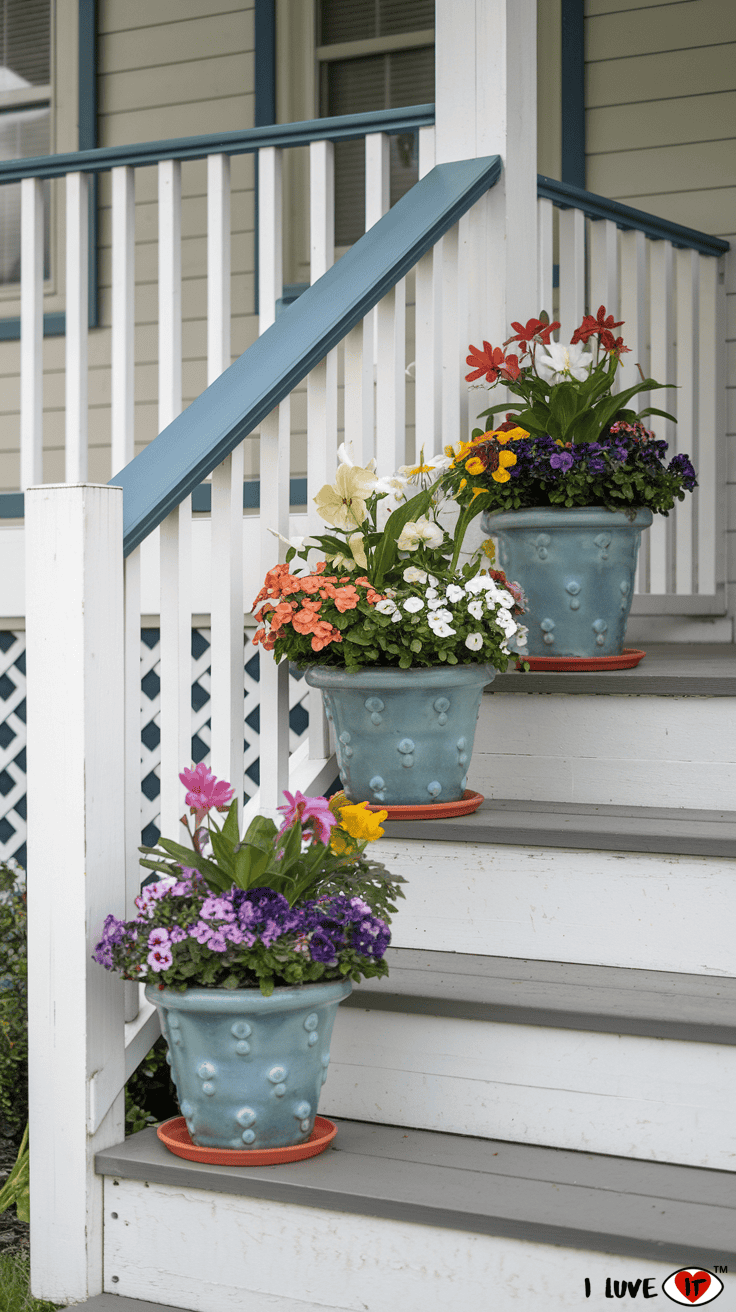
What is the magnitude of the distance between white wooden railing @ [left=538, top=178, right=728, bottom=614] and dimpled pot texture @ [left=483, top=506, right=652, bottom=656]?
776 millimetres

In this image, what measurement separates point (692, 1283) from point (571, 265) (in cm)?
223

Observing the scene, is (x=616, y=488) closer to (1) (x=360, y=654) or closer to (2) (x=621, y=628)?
(2) (x=621, y=628)

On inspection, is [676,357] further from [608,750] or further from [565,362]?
[608,750]

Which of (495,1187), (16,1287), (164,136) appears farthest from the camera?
(164,136)

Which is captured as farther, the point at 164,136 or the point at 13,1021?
the point at 164,136

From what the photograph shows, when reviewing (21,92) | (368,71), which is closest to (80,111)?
(21,92)

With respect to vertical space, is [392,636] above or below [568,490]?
below

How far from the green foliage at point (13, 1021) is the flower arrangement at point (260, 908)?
3.12 feet

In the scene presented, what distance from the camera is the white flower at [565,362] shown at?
2529 millimetres

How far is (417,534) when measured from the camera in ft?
7.07

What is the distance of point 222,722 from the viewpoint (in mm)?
2061

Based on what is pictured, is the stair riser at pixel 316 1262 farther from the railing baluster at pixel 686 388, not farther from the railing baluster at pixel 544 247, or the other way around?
the railing baluster at pixel 686 388

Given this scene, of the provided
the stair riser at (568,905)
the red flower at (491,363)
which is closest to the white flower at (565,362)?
the red flower at (491,363)

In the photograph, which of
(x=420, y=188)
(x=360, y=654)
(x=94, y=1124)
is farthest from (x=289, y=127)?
(x=94, y=1124)
